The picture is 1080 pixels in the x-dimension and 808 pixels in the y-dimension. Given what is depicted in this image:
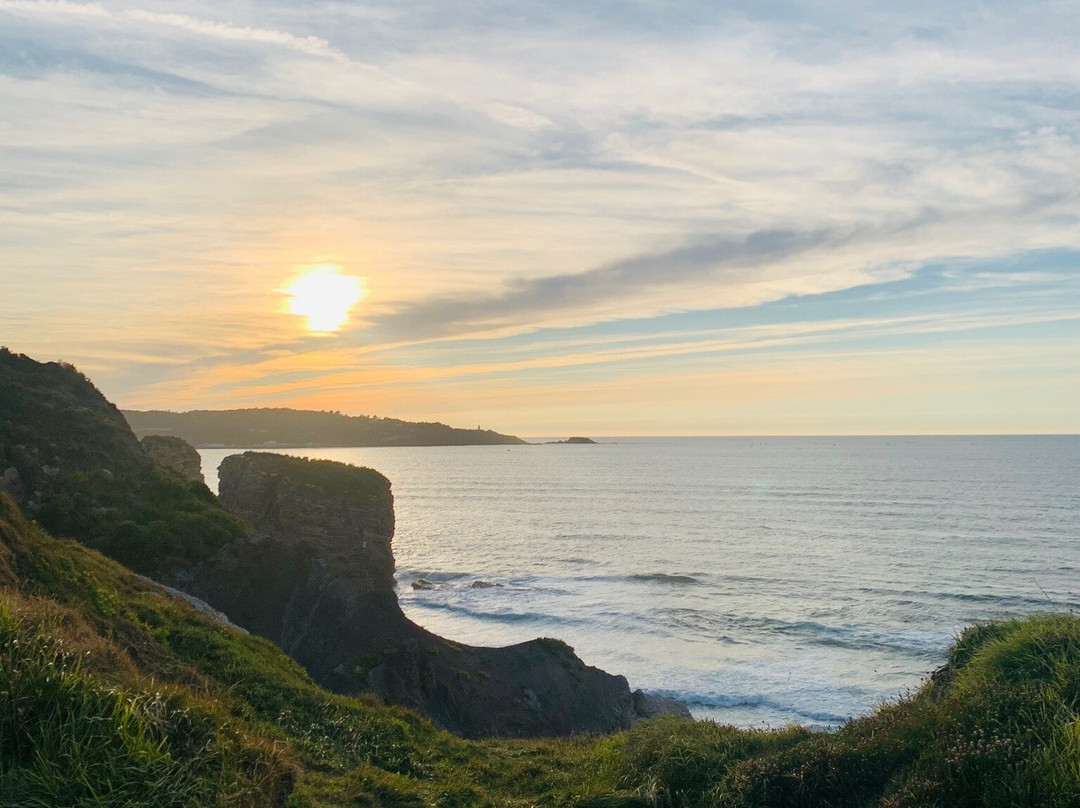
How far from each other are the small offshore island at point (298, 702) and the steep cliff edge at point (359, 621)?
0.31ft

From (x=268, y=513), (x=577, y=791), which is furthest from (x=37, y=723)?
(x=268, y=513)

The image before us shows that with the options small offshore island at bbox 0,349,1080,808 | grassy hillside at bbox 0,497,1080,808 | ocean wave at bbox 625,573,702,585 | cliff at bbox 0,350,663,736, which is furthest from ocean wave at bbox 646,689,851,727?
ocean wave at bbox 625,573,702,585

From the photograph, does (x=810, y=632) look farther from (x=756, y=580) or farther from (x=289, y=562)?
(x=289, y=562)

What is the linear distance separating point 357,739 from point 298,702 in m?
1.48

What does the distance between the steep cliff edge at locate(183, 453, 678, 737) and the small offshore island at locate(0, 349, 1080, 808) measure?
96 mm

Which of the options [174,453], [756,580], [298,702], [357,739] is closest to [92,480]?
[174,453]

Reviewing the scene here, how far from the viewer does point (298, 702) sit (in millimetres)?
13453

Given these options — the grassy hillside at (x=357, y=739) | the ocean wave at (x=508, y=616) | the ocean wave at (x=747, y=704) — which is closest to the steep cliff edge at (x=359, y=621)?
the ocean wave at (x=747, y=704)

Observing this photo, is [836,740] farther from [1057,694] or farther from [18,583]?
[18,583]

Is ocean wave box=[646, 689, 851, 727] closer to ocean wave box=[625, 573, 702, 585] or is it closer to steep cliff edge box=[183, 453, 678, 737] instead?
steep cliff edge box=[183, 453, 678, 737]

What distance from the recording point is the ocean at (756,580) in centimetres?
3550

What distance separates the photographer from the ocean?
35500mm

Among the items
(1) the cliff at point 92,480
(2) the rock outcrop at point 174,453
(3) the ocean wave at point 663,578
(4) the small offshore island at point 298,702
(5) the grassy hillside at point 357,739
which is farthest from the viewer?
(3) the ocean wave at point 663,578

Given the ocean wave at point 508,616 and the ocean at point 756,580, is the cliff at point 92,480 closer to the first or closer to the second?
the ocean at point 756,580
